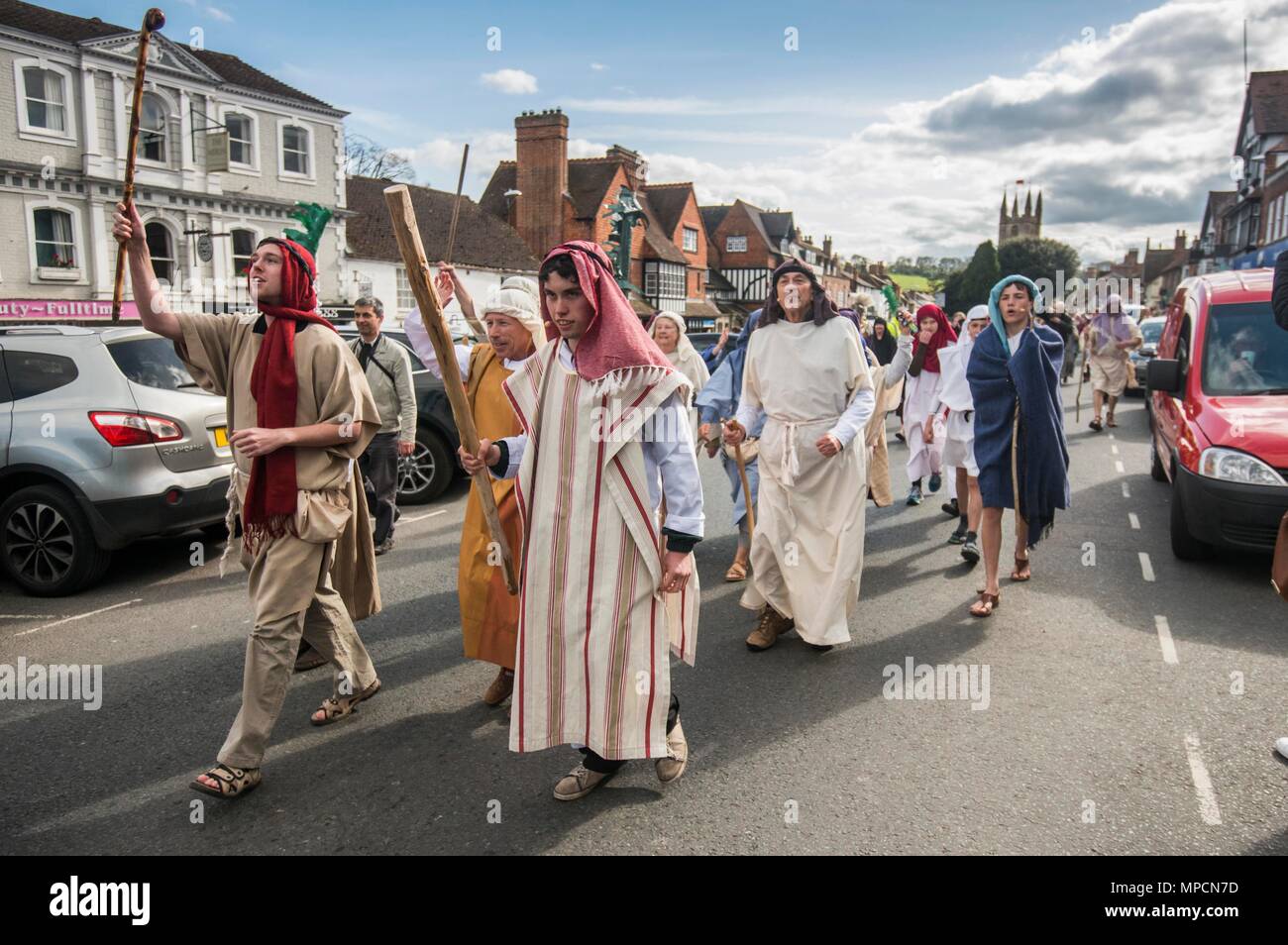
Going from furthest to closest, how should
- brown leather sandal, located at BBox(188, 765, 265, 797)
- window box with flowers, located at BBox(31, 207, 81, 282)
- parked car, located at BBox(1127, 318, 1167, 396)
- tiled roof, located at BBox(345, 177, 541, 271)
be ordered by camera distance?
tiled roof, located at BBox(345, 177, 541, 271) < window box with flowers, located at BBox(31, 207, 81, 282) < parked car, located at BBox(1127, 318, 1167, 396) < brown leather sandal, located at BBox(188, 765, 265, 797)

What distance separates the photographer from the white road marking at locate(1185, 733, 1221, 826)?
3.42 m

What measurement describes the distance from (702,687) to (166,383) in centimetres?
447

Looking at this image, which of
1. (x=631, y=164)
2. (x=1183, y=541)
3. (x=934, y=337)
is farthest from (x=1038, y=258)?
(x=1183, y=541)

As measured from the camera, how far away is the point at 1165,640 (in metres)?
5.39

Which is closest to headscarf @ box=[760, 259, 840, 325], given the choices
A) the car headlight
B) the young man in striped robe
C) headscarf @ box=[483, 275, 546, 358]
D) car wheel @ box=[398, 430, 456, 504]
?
headscarf @ box=[483, 275, 546, 358]

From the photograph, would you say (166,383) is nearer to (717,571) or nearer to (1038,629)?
(717,571)

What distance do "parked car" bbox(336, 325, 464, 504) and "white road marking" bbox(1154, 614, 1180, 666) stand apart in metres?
6.46

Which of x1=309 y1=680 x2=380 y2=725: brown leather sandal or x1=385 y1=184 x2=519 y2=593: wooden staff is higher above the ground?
x1=385 y1=184 x2=519 y2=593: wooden staff

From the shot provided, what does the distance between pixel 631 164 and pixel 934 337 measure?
1643 inches

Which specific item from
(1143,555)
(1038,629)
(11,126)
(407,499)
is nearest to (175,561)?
(407,499)

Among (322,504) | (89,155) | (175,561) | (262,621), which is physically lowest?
(175,561)

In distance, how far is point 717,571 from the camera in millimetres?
7039

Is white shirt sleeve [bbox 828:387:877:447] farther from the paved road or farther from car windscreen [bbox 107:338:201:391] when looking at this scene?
car windscreen [bbox 107:338:201:391]

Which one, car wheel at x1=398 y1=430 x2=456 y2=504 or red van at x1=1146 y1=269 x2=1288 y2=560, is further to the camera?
car wheel at x1=398 y1=430 x2=456 y2=504
